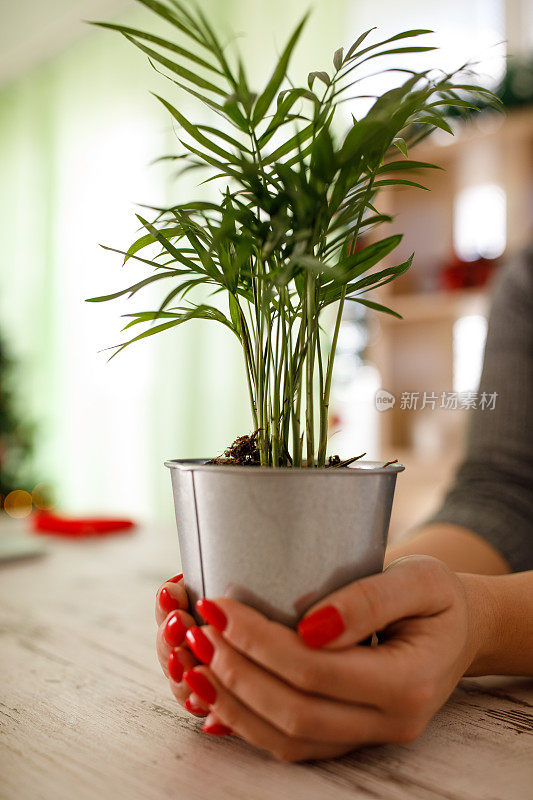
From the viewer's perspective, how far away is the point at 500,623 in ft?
1.63

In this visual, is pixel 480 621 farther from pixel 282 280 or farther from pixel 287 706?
pixel 282 280

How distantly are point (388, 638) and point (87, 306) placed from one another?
3613mm

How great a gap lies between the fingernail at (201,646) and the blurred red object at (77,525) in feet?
3.04

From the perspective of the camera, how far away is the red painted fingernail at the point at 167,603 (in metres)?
0.46

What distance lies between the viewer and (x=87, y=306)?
3805 mm

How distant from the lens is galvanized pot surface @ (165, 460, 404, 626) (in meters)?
0.39

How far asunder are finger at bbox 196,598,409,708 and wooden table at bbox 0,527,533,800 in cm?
6

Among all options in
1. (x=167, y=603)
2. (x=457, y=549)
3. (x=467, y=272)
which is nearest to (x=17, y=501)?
(x=467, y=272)

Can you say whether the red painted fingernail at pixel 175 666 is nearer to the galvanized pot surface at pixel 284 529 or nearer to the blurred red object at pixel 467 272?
the galvanized pot surface at pixel 284 529

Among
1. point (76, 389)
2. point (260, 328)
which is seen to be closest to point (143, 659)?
point (260, 328)

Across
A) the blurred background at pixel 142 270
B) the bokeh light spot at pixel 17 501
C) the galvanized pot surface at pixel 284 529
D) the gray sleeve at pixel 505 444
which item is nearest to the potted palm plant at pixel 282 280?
the galvanized pot surface at pixel 284 529

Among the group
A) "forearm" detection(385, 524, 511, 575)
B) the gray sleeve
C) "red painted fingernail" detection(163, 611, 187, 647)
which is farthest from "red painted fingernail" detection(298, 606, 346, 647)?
the gray sleeve

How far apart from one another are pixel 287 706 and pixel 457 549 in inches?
16.9

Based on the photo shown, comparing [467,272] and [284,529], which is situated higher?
[467,272]
